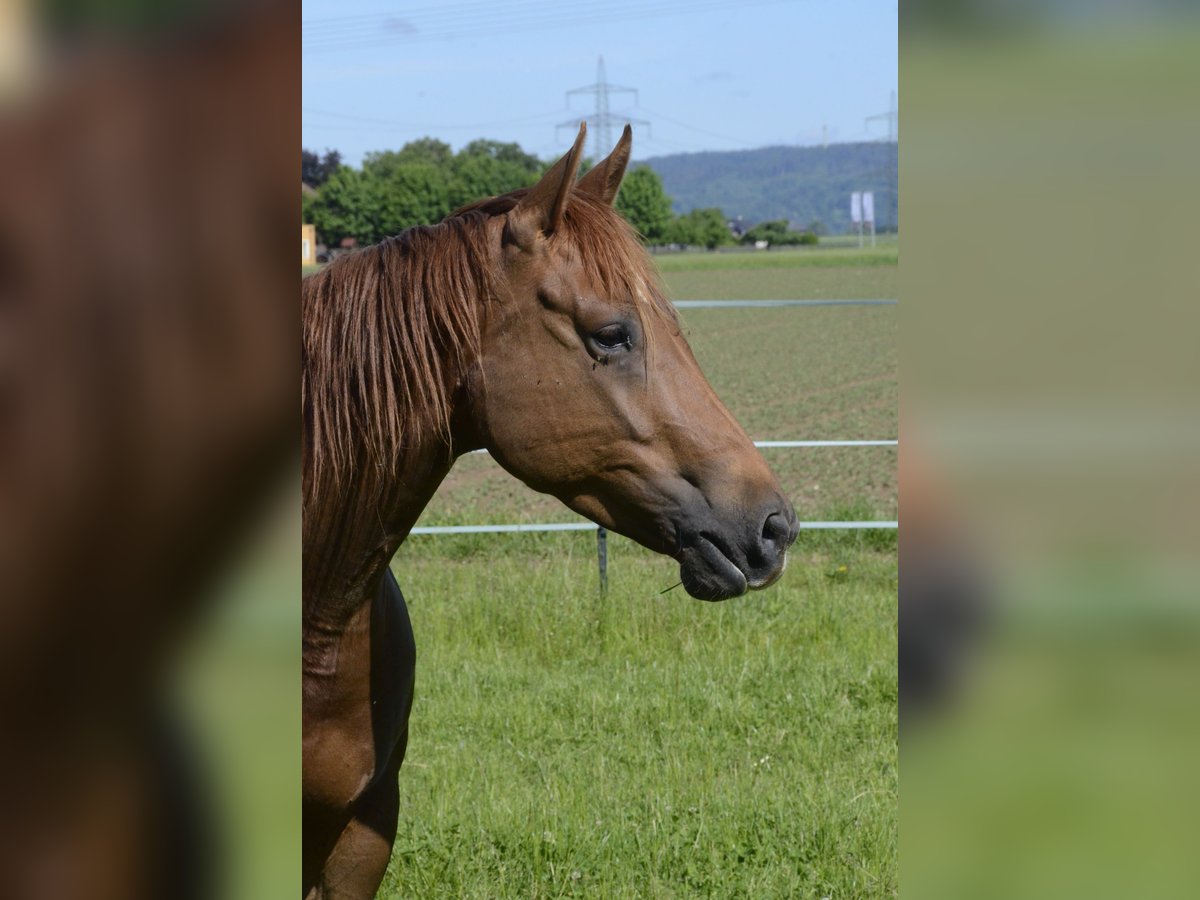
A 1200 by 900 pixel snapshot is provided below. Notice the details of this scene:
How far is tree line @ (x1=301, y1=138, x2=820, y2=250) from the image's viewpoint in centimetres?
6109

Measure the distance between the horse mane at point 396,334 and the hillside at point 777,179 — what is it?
121m

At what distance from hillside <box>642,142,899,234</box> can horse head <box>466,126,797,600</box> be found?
397ft

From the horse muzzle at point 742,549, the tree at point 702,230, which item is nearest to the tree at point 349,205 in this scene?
the tree at point 702,230

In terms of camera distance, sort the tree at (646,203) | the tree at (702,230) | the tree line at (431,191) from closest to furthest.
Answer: the tree line at (431,191), the tree at (646,203), the tree at (702,230)

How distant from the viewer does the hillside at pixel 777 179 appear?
136 meters

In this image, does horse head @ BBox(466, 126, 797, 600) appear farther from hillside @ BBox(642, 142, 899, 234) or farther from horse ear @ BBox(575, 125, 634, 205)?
hillside @ BBox(642, 142, 899, 234)

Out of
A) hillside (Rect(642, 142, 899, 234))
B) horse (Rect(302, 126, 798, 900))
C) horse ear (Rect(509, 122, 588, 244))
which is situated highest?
hillside (Rect(642, 142, 899, 234))

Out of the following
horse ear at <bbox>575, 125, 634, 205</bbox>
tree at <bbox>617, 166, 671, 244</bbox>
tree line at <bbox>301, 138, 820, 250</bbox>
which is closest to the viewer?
horse ear at <bbox>575, 125, 634, 205</bbox>

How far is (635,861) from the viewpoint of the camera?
305cm

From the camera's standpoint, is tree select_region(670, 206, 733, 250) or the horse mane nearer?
the horse mane
